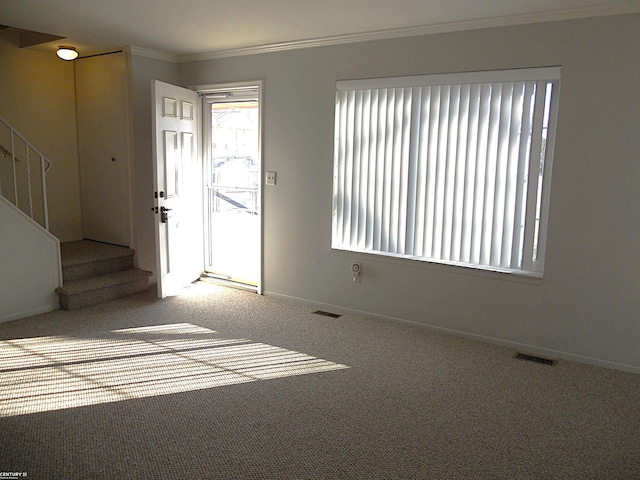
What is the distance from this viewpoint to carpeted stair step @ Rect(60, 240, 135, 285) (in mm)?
4832

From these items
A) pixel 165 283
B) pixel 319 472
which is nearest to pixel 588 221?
pixel 319 472

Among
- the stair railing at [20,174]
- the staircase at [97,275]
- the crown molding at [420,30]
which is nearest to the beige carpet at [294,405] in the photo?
the staircase at [97,275]

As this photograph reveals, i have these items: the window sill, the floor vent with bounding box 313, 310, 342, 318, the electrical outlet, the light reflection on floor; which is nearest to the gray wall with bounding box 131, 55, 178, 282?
the light reflection on floor

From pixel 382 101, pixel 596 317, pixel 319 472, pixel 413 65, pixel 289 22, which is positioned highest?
pixel 289 22

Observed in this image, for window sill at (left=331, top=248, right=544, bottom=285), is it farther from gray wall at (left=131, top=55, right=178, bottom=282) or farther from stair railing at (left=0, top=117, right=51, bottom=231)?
stair railing at (left=0, top=117, right=51, bottom=231)

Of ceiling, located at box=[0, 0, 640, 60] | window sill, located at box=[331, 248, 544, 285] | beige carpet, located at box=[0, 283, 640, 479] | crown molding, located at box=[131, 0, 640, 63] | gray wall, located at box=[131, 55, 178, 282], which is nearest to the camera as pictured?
beige carpet, located at box=[0, 283, 640, 479]

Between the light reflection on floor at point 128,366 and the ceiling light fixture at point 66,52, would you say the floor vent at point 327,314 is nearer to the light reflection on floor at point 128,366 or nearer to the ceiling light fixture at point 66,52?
the light reflection on floor at point 128,366

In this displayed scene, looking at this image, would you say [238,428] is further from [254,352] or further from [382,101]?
[382,101]

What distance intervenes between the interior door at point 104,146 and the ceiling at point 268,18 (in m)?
0.66

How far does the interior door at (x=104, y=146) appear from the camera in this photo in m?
5.30

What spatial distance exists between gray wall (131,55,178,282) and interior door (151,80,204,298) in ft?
1.30

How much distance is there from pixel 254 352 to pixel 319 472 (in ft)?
4.85

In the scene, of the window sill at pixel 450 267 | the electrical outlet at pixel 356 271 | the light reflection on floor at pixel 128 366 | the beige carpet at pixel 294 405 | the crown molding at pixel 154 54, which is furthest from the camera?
the crown molding at pixel 154 54

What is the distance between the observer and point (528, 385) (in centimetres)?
321
